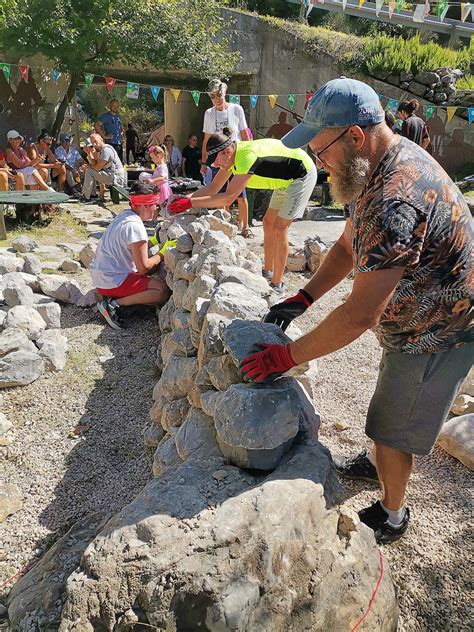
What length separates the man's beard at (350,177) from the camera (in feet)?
6.34

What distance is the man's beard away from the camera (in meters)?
1.93

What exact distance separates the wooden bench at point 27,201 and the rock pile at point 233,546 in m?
6.64

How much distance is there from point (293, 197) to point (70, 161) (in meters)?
8.72

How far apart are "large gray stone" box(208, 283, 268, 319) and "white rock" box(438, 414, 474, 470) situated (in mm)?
1267

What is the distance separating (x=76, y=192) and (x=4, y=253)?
190 inches

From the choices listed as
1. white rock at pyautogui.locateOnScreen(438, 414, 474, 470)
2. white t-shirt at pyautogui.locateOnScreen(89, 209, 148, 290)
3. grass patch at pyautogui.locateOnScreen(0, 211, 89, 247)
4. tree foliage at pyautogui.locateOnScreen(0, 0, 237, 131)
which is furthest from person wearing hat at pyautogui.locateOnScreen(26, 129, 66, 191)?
white rock at pyautogui.locateOnScreen(438, 414, 474, 470)

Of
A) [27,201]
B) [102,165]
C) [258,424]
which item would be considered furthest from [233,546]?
[102,165]

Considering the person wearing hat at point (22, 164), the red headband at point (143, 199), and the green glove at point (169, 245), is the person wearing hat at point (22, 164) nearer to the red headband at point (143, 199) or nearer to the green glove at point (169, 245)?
the green glove at point (169, 245)

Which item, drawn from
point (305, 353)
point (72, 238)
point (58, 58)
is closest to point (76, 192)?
point (58, 58)

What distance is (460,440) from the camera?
9.95ft

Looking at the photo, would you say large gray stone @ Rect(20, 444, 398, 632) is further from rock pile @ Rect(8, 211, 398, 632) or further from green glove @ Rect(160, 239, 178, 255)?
green glove @ Rect(160, 239, 178, 255)

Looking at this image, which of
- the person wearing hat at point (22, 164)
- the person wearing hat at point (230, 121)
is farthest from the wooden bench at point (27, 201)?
the person wearing hat at point (230, 121)

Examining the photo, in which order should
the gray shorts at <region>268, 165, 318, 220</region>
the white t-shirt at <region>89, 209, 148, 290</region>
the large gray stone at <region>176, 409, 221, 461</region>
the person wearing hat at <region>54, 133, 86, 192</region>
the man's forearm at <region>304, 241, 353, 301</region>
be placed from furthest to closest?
the person wearing hat at <region>54, 133, 86, 192</region> → the white t-shirt at <region>89, 209, 148, 290</region> → the gray shorts at <region>268, 165, 318, 220</region> → the man's forearm at <region>304, 241, 353, 301</region> → the large gray stone at <region>176, 409, 221, 461</region>

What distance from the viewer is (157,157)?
863 cm
